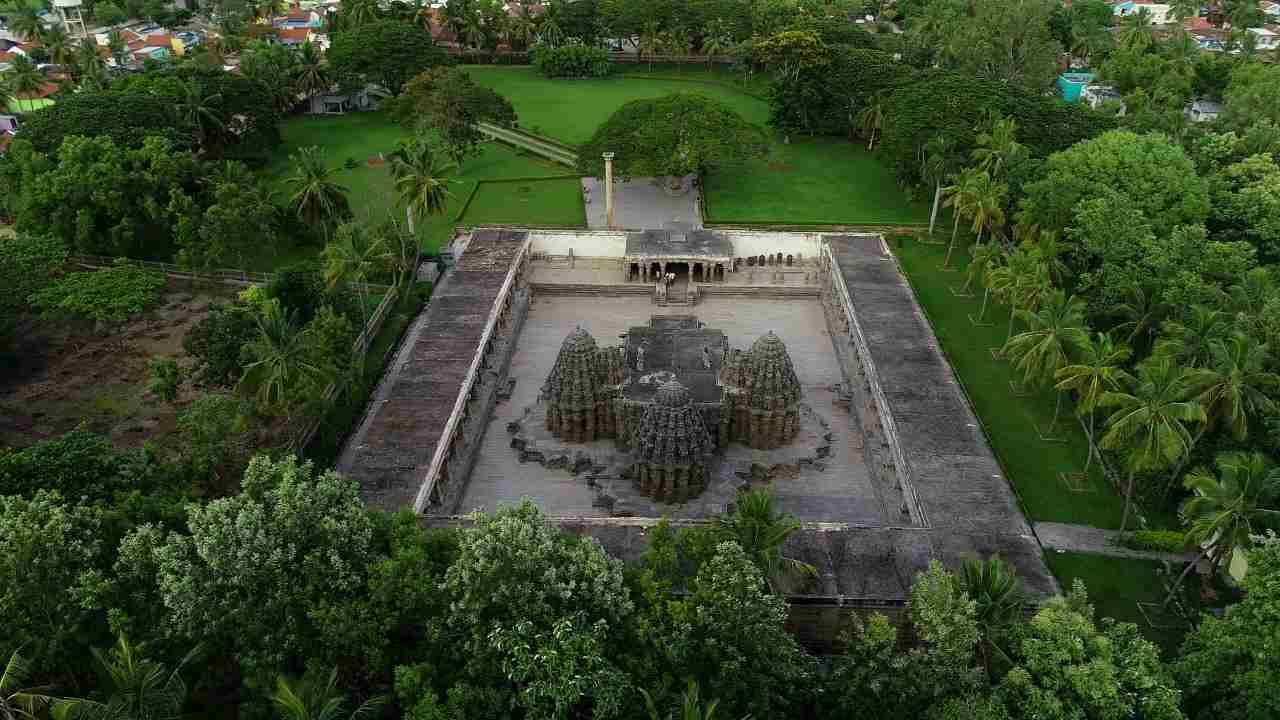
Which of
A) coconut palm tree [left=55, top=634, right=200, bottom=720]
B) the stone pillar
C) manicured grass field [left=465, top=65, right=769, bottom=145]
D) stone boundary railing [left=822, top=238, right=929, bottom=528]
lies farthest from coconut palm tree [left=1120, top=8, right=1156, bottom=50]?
coconut palm tree [left=55, top=634, right=200, bottom=720]

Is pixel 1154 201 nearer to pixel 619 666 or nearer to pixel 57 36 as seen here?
pixel 619 666

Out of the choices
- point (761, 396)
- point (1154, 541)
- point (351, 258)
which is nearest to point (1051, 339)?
point (1154, 541)

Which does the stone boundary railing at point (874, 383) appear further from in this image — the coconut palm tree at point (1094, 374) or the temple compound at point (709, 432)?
the coconut palm tree at point (1094, 374)

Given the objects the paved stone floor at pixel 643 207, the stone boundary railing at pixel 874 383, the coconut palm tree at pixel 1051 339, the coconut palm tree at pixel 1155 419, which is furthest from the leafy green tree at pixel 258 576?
the paved stone floor at pixel 643 207

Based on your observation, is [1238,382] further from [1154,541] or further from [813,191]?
[813,191]

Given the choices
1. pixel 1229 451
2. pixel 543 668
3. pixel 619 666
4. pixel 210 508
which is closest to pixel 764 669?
pixel 619 666

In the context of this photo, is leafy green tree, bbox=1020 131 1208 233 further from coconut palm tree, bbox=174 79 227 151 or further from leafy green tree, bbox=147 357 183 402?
coconut palm tree, bbox=174 79 227 151
